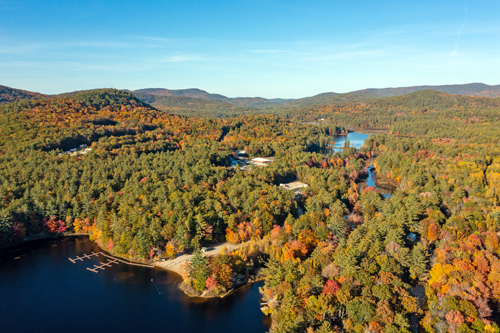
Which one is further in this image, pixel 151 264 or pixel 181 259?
pixel 181 259

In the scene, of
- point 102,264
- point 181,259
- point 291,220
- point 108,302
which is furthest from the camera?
point 291,220

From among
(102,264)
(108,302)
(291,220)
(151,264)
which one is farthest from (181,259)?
(291,220)

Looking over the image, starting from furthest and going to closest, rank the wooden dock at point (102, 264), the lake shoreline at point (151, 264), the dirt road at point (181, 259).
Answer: the wooden dock at point (102, 264) → the dirt road at point (181, 259) → the lake shoreline at point (151, 264)

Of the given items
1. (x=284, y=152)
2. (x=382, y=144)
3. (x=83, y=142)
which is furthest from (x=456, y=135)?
(x=83, y=142)

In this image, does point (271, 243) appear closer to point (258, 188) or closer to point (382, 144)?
point (258, 188)

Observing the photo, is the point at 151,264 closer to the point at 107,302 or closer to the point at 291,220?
the point at 107,302

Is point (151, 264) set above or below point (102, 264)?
above

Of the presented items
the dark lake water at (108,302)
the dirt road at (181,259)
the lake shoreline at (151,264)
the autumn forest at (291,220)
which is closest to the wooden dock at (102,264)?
the lake shoreline at (151,264)

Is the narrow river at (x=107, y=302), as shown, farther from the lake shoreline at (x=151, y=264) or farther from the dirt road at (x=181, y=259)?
the dirt road at (x=181, y=259)

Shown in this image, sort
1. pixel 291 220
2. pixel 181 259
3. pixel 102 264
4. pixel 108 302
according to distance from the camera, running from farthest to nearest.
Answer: pixel 291 220, pixel 102 264, pixel 181 259, pixel 108 302
